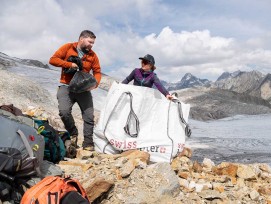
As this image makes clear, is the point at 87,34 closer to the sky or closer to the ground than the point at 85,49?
closer to the sky

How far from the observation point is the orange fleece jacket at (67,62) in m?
5.56

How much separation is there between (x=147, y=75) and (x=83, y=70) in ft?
4.03

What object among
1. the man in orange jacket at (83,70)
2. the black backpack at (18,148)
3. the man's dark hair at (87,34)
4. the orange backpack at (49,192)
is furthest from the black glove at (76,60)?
the orange backpack at (49,192)

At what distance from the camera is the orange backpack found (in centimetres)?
318

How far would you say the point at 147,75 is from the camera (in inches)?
250

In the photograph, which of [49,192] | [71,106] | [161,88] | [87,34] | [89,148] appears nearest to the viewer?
[49,192]

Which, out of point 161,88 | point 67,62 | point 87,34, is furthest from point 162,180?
point 87,34

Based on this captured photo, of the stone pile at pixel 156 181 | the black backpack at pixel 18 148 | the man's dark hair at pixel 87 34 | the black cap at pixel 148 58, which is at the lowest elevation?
the stone pile at pixel 156 181

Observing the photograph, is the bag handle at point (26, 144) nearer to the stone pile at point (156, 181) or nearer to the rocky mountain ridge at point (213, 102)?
the stone pile at point (156, 181)

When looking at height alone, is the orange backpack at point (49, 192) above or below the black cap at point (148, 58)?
below

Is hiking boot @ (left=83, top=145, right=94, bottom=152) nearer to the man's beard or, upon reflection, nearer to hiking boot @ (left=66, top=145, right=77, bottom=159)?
hiking boot @ (left=66, top=145, right=77, bottom=159)

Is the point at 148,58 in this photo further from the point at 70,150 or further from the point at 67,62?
the point at 70,150

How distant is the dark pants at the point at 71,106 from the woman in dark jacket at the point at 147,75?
0.92 m

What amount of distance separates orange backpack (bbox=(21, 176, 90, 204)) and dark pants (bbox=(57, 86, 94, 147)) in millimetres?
2324
